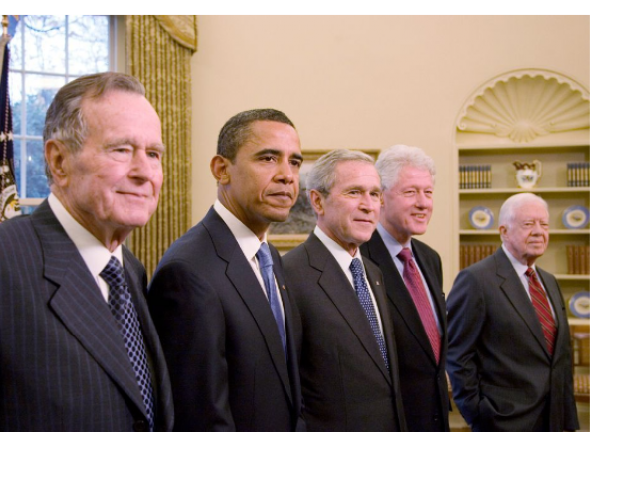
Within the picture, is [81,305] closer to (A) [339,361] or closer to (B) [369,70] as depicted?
(A) [339,361]

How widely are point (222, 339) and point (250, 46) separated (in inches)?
216

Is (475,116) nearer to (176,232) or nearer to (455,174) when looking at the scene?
(455,174)

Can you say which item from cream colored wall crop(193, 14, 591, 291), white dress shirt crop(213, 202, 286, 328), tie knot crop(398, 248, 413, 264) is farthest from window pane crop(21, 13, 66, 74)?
white dress shirt crop(213, 202, 286, 328)

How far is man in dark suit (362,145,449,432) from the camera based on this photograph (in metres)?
2.49

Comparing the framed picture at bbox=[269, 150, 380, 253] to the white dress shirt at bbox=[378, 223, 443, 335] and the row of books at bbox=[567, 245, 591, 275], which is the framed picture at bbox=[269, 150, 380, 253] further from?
the white dress shirt at bbox=[378, 223, 443, 335]

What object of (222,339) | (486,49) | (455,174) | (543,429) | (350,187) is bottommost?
(543,429)

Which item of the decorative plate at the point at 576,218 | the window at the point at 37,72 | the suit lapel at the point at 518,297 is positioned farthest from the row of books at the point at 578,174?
the window at the point at 37,72

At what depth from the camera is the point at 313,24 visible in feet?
21.5

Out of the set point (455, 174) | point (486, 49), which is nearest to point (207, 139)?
point (455, 174)

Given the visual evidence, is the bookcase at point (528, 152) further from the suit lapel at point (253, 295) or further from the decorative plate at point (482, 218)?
the suit lapel at point (253, 295)

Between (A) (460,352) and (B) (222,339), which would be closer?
(B) (222,339)

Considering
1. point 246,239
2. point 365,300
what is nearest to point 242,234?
point 246,239

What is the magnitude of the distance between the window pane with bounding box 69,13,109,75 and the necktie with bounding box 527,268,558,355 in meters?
4.78

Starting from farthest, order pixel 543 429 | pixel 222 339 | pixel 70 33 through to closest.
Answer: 1. pixel 70 33
2. pixel 543 429
3. pixel 222 339
